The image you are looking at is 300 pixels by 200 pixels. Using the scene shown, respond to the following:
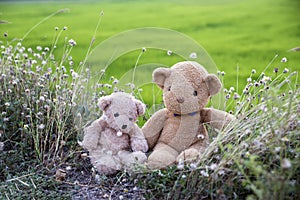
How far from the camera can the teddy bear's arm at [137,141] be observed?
299 cm

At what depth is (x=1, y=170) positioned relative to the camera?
3160 mm

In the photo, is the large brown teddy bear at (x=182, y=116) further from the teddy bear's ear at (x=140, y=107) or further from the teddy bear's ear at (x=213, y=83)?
the teddy bear's ear at (x=140, y=107)

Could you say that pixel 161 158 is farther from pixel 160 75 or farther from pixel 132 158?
pixel 160 75

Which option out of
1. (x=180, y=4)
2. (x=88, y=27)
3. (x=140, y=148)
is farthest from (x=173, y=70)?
(x=180, y=4)

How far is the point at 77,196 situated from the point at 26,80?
1376mm

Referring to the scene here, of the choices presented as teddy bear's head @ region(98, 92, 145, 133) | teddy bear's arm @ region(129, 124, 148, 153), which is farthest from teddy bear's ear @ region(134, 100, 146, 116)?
teddy bear's arm @ region(129, 124, 148, 153)

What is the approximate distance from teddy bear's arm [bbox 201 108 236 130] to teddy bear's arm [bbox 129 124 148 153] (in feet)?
1.44

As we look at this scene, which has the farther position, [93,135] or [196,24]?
[196,24]

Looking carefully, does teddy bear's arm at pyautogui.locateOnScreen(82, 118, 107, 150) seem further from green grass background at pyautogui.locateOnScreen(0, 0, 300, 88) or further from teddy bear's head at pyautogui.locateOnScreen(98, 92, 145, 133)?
green grass background at pyautogui.locateOnScreen(0, 0, 300, 88)

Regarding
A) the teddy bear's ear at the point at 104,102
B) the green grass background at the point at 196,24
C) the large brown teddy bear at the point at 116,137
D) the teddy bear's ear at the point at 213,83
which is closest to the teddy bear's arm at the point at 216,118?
the teddy bear's ear at the point at 213,83

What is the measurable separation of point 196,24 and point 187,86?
7828 mm

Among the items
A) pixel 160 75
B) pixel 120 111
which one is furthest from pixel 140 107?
pixel 160 75

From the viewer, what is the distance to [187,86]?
292 cm

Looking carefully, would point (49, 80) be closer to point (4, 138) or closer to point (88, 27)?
point (4, 138)
